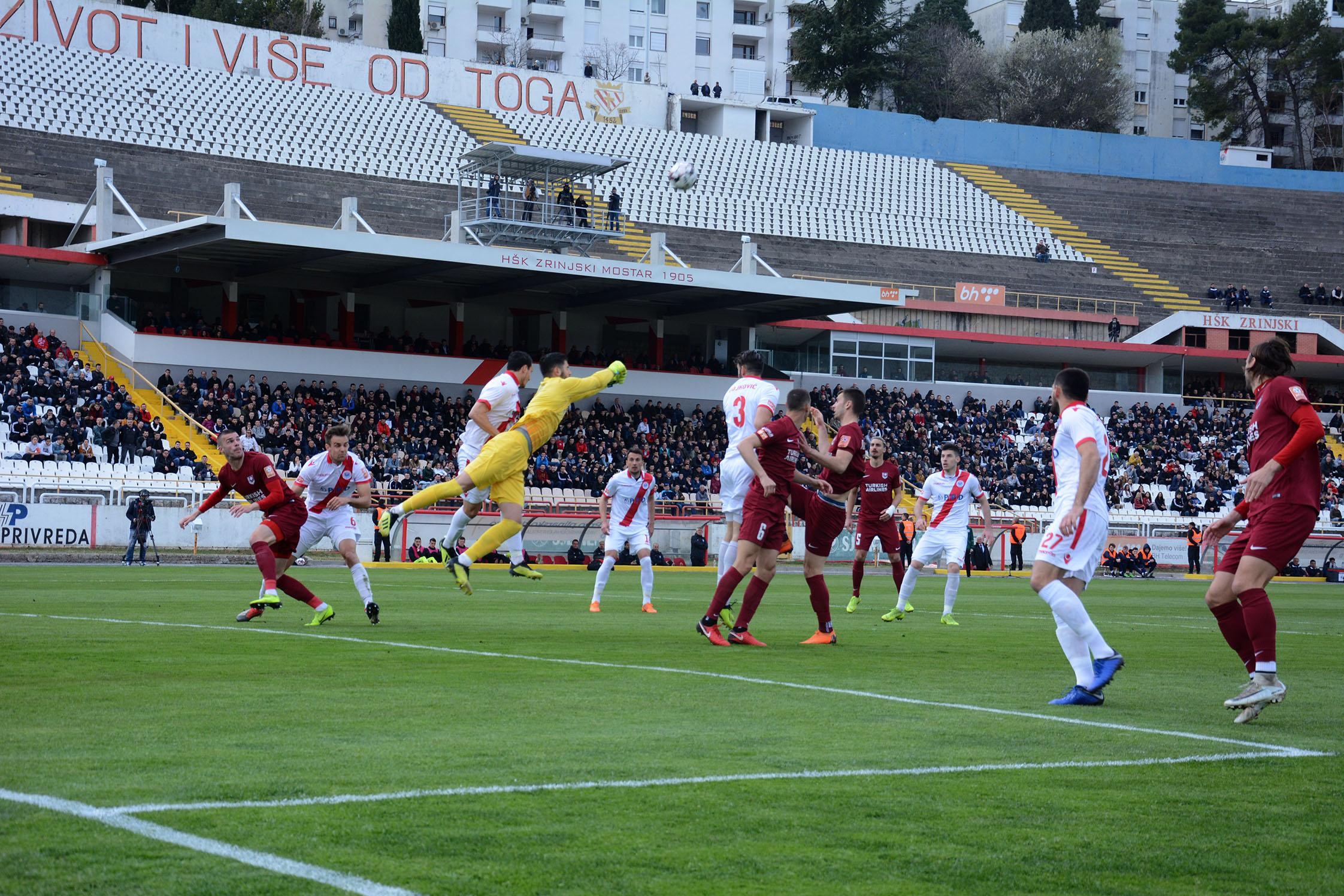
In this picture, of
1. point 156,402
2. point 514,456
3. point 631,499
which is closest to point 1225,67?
point 156,402

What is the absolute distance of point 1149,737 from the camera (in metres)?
7.73

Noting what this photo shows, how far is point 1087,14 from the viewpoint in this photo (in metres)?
114

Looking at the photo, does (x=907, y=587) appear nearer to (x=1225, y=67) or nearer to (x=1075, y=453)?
(x=1075, y=453)

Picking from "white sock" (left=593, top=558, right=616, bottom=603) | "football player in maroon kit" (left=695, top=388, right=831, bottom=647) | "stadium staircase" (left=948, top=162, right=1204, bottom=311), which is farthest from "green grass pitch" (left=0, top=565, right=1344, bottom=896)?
"stadium staircase" (left=948, top=162, right=1204, bottom=311)

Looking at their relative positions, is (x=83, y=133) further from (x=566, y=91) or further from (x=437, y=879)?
(x=437, y=879)

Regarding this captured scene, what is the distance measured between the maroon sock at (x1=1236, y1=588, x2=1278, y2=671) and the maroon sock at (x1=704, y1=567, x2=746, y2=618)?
4882 mm

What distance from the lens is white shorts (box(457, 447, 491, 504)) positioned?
15.5 meters

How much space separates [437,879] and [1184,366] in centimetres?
7146


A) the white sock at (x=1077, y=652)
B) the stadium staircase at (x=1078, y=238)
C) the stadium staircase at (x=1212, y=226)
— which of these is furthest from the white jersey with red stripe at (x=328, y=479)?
the stadium staircase at (x=1212, y=226)

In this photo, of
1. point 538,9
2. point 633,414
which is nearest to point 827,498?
point 633,414

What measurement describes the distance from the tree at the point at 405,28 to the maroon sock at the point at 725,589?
85278 millimetres

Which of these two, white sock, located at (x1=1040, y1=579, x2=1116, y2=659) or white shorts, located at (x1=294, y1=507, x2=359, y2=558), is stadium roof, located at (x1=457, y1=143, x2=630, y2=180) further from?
white sock, located at (x1=1040, y1=579, x2=1116, y2=659)

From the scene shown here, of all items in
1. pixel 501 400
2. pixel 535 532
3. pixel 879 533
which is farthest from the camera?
pixel 535 532

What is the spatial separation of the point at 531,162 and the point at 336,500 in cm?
3944
